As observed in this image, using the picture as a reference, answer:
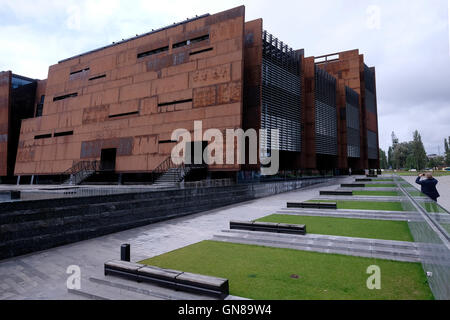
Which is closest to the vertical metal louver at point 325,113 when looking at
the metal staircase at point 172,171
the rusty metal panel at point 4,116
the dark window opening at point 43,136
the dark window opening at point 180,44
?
the dark window opening at point 180,44

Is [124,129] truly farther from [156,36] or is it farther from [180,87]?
[156,36]

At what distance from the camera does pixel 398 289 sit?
189 inches

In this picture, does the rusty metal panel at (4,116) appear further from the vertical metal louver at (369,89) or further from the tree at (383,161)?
the tree at (383,161)

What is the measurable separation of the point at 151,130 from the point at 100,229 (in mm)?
18313

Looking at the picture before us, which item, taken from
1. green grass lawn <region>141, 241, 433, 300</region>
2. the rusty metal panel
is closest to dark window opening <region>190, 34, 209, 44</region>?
green grass lawn <region>141, 241, 433, 300</region>

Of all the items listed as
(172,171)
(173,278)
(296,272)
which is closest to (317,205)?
(296,272)

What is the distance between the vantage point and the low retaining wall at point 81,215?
7.87 meters

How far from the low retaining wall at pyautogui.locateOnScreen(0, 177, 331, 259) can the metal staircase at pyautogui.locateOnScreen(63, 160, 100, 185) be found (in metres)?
18.1

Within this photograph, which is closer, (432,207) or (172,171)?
(432,207)

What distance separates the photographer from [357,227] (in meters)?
9.61

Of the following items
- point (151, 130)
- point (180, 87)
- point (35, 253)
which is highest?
point (180, 87)

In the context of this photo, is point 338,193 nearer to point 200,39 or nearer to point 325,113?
point 200,39

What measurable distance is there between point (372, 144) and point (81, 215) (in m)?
62.2
